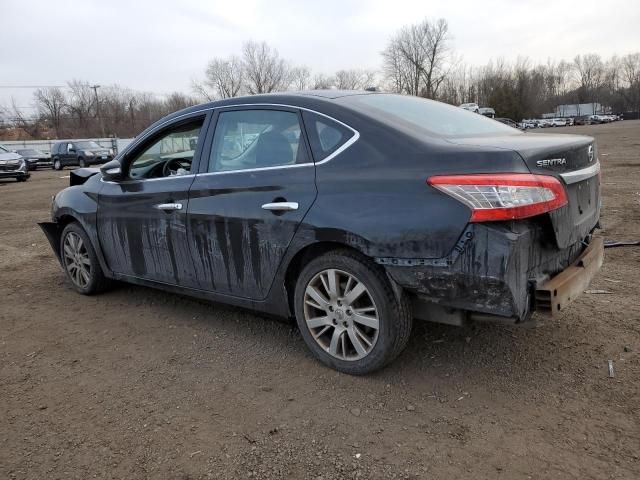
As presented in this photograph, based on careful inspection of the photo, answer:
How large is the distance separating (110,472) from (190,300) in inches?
92.0

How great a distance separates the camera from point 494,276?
249cm

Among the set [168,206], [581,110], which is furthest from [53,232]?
[581,110]

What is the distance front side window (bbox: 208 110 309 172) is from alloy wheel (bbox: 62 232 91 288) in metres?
2.03

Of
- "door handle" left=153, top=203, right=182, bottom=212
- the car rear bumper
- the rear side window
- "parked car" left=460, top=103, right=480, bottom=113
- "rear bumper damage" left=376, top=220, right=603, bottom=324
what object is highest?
"parked car" left=460, top=103, right=480, bottom=113

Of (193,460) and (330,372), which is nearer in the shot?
(193,460)

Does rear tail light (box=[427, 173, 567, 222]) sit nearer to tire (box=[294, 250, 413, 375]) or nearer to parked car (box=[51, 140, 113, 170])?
tire (box=[294, 250, 413, 375])

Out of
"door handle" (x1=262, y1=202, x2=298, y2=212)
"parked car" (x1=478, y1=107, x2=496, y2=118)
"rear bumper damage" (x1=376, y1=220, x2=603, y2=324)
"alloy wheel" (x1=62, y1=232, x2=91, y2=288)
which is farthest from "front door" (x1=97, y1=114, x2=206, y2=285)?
"parked car" (x1=478, y1=107, x2=496, y2=118)

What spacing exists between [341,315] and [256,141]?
1.33 metres

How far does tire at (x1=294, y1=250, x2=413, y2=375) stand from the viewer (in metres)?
2.88

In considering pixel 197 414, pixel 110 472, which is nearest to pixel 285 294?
pixel 197 414

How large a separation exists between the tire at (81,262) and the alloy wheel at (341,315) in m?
2.58

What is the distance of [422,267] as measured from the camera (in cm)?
267

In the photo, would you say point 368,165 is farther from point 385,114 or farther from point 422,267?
point 422,267

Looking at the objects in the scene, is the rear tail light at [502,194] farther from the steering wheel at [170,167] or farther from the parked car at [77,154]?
the parked car at [77,154]
